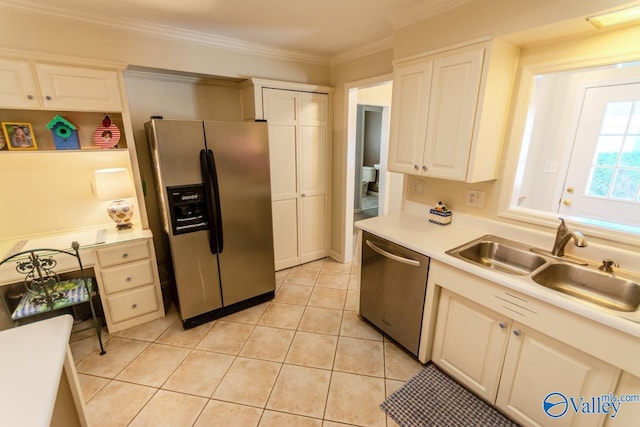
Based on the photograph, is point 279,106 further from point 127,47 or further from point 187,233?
point 187,233

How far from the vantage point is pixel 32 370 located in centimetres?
91

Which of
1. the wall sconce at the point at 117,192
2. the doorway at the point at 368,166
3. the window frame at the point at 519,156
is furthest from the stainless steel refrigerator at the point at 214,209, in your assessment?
the doorway at the point at 368,166

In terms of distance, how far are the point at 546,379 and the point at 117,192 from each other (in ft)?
9.73

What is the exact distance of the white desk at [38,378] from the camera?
2.51 feet

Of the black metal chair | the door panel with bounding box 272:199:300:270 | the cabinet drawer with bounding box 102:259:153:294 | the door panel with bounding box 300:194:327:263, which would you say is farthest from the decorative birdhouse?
the door panel with bounding box 300:194:327:263

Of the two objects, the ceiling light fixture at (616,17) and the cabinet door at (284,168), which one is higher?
the ceiling light fixture at (616,17)

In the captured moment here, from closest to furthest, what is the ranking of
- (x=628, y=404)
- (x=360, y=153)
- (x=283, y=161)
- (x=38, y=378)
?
1. (x=38, y=378)
2. (x=628, y=404)
3. (x=283, y=161)
4. (x=360, y=153)

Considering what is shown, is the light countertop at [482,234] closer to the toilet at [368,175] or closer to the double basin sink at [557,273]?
the double basin sink at [557,273]

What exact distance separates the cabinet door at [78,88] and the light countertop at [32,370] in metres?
1.57

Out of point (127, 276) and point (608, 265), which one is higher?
point (608, 265)

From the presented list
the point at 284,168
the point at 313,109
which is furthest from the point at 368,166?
the point at 284,168

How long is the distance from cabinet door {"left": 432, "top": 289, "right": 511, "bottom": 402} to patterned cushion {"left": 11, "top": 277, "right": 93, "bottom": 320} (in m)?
2.43

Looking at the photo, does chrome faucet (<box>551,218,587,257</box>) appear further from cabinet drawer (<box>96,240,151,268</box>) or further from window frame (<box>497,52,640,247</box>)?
cabinet drawer (<box>96,240,151,268</box>)

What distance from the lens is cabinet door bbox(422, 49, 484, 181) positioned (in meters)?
1.68
